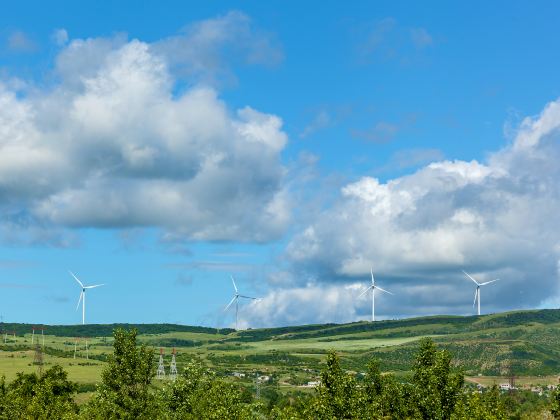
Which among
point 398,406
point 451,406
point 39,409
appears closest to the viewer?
point 451,406

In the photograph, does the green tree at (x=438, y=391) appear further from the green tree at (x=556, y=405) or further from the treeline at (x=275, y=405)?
the green tree at (x=556, y=405)

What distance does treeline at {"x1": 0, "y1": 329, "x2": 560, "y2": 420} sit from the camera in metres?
133

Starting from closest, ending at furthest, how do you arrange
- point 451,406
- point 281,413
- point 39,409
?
point 281,413 < point 451,406 < point 39,409

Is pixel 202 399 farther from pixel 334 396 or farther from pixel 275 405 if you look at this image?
pixel 334 396

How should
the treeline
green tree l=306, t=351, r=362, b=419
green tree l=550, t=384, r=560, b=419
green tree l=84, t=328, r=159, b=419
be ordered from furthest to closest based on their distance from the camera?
green tree l=84, t=328, r=159, b=419
green tree l=550, t=384, r=560, b=419
the treeline
green tree l=306, t=351, r=362, b=419

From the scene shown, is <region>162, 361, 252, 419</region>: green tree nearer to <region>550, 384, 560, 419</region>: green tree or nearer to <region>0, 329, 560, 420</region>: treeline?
<region>0, 329, 560, 420</region>: treeline

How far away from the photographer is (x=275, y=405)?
170 meters

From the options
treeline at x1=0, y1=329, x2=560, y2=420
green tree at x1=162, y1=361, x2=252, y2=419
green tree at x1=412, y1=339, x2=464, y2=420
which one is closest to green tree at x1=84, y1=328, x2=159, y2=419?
treeline at x1=0, y1=329, x2=560, y2=420

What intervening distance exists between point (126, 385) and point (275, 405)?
34.2m

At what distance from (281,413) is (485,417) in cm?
3278

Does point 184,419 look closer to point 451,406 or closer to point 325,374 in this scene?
point 325,374

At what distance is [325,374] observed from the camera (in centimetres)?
13400

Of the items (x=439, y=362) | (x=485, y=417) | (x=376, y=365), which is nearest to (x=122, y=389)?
(x=376, y=365)

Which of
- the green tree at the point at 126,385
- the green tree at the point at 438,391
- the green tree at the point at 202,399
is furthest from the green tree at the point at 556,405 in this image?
the green tree at the point at 126,385
